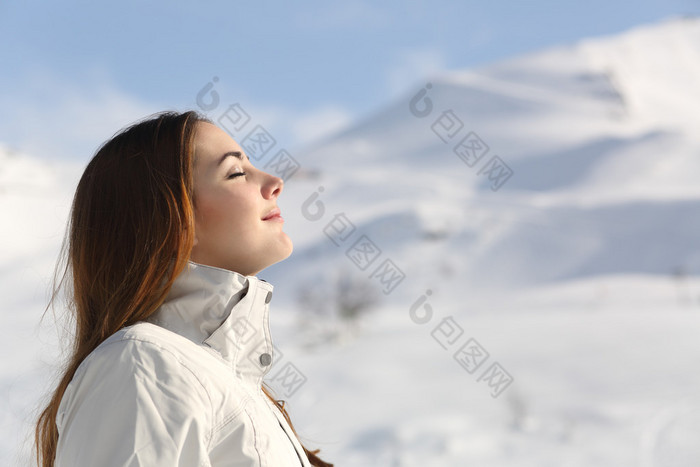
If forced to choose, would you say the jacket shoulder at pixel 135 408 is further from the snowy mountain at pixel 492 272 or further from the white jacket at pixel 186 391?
the snowy mountain at pixel 492 272

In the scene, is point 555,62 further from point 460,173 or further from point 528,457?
point 528,457

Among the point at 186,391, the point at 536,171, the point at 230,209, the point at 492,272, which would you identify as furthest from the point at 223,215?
the point at 536,171

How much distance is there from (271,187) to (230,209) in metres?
0.08

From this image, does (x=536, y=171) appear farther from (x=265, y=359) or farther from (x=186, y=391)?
(x=186, y=391)

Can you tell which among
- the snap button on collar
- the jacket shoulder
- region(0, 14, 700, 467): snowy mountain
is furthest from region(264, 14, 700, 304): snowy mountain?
the jacket shoulder

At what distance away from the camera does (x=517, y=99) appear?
178ft

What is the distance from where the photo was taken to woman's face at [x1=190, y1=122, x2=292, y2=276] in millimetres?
997

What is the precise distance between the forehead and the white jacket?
0.17 meters

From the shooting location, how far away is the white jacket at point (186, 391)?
0.73 metres

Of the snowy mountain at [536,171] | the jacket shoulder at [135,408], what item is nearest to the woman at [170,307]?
the jacket shoulder at [135,408]

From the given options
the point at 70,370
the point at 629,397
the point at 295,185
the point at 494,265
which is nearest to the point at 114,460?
the point at 70,370

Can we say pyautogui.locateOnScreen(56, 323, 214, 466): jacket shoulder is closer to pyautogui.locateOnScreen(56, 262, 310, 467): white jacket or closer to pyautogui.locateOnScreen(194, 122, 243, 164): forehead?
pyautogui.locateOnScreen(56, 262, 310, 467): white jacket

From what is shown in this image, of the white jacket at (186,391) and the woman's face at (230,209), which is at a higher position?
the woman's face at (230,209)

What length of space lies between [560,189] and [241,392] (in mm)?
36457
